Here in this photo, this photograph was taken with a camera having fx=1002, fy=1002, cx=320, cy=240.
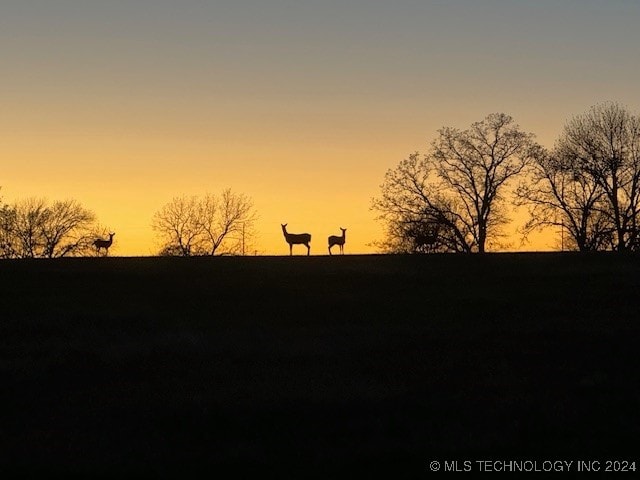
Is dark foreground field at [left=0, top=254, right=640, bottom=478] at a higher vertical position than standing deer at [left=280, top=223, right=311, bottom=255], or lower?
lower

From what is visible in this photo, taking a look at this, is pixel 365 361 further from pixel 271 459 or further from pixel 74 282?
pixel 74 282

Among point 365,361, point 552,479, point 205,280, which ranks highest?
point 205,280

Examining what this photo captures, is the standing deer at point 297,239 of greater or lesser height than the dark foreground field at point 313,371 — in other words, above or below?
above

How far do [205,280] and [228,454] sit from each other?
66.7ft

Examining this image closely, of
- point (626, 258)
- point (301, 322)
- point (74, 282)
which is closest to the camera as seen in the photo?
point (301, 322)

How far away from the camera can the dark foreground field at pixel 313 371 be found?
13312 millimetres

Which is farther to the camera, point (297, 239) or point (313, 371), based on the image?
point (297, 239)

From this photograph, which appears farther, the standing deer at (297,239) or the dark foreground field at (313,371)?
the standing deer at (297,239)

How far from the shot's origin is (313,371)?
18.2 metres

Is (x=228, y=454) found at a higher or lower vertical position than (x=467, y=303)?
lower

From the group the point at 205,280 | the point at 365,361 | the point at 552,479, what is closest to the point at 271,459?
the point at 552,479

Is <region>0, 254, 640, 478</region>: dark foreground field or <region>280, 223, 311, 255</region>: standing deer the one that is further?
<region>280, 223, 311, 255</region>: standing deer

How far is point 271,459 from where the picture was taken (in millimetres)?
12930

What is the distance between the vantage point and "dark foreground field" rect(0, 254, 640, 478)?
13312 millimetres
